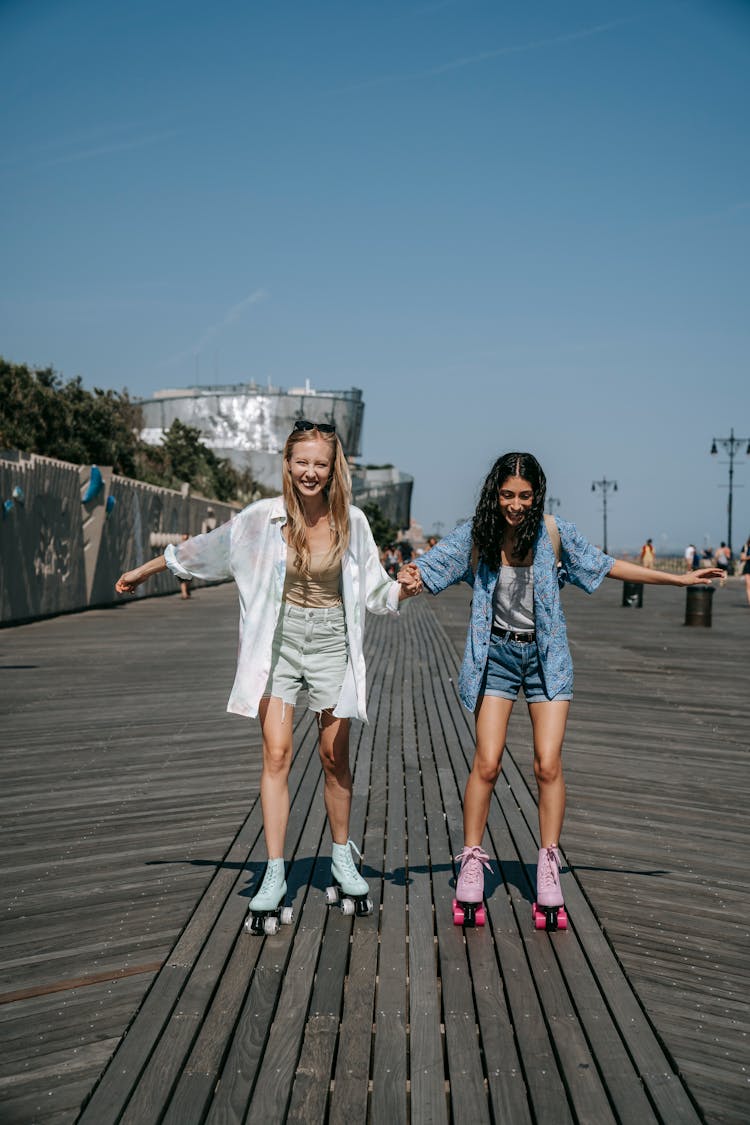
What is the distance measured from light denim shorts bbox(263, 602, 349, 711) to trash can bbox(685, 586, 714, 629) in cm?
1510

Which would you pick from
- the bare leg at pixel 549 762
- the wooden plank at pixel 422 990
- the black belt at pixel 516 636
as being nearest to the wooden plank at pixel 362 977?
the wooden plank at pixel 422 990

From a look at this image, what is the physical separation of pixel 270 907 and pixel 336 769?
1.75ft

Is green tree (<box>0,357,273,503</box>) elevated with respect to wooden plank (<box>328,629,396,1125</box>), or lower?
elevated

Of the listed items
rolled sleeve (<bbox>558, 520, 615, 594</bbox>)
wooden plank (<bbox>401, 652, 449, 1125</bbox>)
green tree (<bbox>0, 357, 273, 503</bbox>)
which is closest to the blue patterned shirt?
rolled sleeve (<bbox>558, 520, 615, 594</bbox>)

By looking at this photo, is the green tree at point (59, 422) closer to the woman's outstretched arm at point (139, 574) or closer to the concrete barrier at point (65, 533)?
the concrete barrier at point (65, 533)

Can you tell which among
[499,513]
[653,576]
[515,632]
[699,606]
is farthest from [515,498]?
[699,606]

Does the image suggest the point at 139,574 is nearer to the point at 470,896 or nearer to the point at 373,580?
the point at 373,580

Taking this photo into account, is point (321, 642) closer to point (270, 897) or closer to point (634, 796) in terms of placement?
point (270, 897)

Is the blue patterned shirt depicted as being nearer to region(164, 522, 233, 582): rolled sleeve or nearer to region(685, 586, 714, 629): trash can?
region(164, 522, 233, 582): rolled sleeve

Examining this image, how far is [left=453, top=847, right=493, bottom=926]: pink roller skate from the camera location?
12.2 feet

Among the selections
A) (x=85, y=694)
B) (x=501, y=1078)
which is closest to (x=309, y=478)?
(x=501, y=1078)

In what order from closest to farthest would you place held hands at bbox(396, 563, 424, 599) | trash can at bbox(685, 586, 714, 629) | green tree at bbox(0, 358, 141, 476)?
held hands at bbox(396, 563, 424, 599)
trash can at bbox(685, 586, 714, 629)
green tree at bbox(0, 358, 141, 476)

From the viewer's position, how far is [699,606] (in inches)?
723

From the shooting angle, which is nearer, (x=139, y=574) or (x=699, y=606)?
(x=139, y=574)
